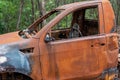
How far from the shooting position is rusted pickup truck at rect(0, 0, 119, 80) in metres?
5.66

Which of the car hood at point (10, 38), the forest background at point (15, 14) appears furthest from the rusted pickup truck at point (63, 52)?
the forest background at point (15, 14)

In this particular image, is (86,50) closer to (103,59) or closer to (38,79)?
(103,59)

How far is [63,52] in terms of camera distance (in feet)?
A: 19.5

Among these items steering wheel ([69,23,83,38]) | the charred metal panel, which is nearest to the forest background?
steering wheel ([69,23,83,38])

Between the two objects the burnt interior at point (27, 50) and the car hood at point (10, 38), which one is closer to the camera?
the burnt interior at point (27, 50)

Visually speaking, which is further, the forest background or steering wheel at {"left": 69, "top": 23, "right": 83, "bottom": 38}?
the forest background

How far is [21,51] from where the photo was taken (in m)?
5.69

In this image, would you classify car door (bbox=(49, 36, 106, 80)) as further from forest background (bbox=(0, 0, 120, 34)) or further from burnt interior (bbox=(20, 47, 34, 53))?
forest background (bbox=(0, 0, 120, 34))

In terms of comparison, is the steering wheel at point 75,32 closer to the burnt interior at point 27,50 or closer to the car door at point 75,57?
the car door at point 75,57

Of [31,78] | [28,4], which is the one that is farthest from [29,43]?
[28,4]

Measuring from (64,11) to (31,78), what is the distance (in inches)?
58.1

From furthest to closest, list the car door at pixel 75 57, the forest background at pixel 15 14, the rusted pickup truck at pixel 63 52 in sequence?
the forest background at pixel 15 14
the car door at pixel 75 57
the rusted pickup truck at pixel 63 52

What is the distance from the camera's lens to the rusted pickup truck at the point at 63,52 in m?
5.66

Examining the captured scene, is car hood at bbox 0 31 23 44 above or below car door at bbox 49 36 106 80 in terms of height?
above
